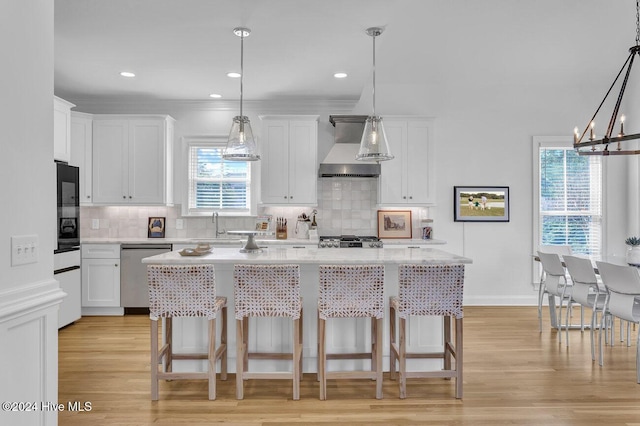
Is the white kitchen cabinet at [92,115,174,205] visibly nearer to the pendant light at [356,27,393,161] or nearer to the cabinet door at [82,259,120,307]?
the cabinet door at [82,259,120,307]

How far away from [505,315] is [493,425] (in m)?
2.99

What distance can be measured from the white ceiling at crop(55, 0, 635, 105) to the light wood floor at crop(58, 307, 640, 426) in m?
2.78

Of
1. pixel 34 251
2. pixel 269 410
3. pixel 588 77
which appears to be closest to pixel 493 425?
pixel 269 410

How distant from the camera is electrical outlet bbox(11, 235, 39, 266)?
1.64 meters

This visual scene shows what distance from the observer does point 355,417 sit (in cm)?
265

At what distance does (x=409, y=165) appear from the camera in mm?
5598

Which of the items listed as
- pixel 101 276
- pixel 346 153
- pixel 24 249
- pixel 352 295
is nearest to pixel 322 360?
pixel 352 295

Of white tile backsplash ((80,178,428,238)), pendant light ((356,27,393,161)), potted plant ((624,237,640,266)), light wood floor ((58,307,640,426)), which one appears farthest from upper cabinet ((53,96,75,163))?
potted plant ((624,237,640,266))

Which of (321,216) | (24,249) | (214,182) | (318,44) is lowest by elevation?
(24,249)

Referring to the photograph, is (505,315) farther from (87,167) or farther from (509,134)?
(87,167)

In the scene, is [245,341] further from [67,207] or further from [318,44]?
[67,207]

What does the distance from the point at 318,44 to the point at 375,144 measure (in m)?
1.14

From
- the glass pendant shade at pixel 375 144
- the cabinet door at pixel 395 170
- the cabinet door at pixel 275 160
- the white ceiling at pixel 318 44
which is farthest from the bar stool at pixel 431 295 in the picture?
the cabinet door at pixel 275 160

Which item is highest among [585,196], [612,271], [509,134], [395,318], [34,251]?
[509,134]
